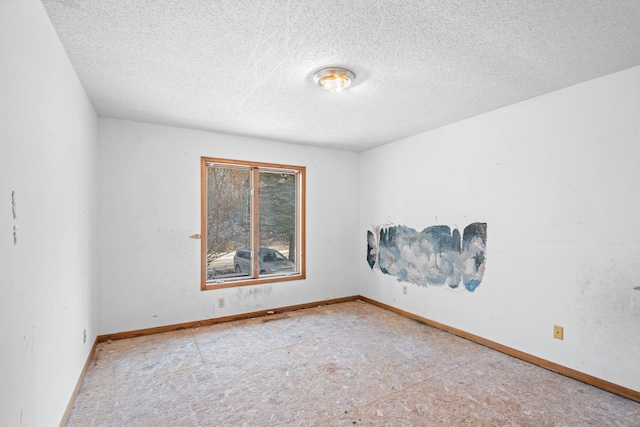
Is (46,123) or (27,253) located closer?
(27,253)

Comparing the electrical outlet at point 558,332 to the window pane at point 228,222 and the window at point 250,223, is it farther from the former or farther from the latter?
the window pane at point 228,222

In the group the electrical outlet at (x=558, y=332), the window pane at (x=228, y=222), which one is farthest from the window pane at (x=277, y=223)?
the electrical outlet at (x=558, y=332)

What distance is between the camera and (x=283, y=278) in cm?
443

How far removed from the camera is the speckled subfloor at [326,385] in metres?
2.10

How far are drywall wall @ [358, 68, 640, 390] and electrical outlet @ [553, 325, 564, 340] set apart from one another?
3 centimetres

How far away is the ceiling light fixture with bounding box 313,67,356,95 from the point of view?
2287mm

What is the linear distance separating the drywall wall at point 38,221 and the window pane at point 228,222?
1588 millimetres

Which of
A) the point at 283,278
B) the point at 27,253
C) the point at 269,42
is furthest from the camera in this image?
the point at 283,278

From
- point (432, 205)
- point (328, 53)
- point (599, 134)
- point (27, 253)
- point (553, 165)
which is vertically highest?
point (328, 53)

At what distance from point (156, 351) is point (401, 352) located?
238 centimetres

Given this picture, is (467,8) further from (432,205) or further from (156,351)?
(156,351)

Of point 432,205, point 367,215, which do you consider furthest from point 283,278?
point 432,205

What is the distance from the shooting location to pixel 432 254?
3809 millimetres

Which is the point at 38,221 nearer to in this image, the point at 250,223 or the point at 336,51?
the point at 336,51
